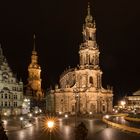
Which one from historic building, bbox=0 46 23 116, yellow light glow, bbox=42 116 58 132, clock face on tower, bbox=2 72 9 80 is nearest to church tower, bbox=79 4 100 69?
historic building, bbox=0 46 23 116

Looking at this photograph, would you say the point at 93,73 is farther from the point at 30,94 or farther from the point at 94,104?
the point at 30,94

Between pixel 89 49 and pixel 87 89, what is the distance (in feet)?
38.2

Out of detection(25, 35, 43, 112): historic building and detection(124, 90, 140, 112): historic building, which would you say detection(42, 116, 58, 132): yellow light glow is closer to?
detection(25, 35, 43, 112): historic building

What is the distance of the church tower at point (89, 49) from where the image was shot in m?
103

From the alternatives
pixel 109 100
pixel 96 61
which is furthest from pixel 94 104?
pixel 96 61

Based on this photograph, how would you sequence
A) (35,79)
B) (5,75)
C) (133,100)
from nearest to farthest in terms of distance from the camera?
1. (5,75)
2. (35,79)
3. (133,100)

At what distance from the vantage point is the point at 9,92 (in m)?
93.6

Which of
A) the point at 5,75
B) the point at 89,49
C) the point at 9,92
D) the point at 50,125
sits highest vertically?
the point at 89,49

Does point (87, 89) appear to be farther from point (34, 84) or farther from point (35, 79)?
point (35, 79)

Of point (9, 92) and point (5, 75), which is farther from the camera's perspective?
Answer: point (9, 92)

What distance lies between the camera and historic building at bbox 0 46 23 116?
3600 inches

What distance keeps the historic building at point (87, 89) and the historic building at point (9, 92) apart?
1281 centimetres

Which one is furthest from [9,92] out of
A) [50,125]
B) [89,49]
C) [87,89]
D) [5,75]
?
[50,125]

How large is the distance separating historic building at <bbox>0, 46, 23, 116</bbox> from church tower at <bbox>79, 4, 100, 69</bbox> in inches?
789
